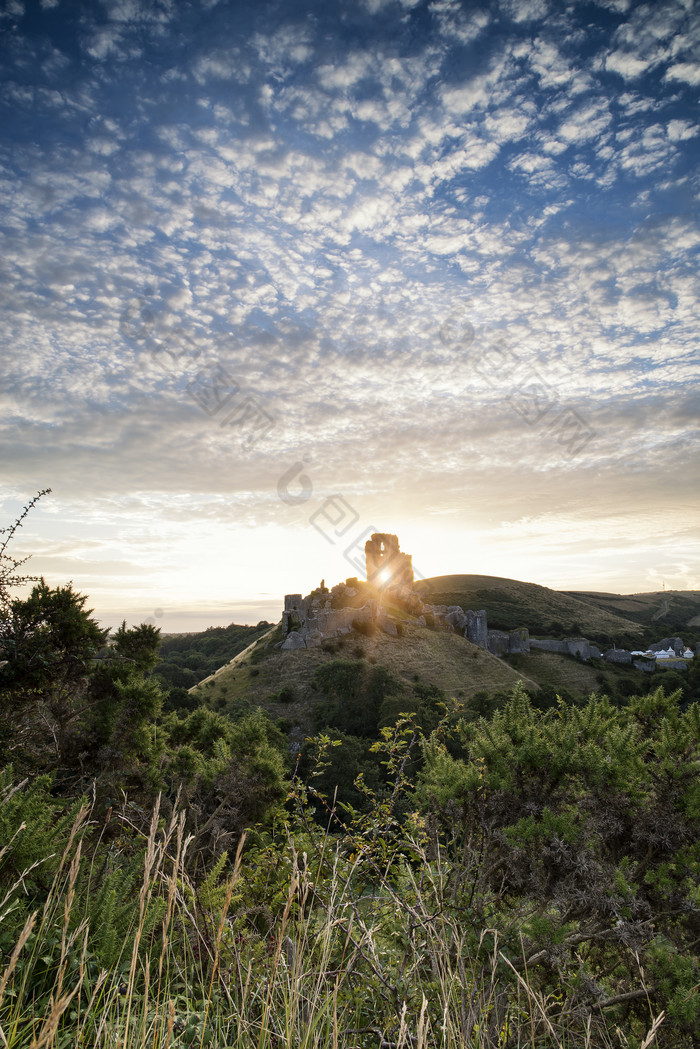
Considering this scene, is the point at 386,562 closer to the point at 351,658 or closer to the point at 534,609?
the point at 351,658

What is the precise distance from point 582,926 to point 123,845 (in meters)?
4.37

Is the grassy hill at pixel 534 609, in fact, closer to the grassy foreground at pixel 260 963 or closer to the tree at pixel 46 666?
the tree at pixel 46 666

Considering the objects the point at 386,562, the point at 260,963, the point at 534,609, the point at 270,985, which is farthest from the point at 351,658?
the point at 534,609

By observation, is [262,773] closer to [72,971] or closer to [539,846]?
[539,846]

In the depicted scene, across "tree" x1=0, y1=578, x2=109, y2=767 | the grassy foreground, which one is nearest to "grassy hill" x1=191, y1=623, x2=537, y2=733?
"tree" x1=0, y1=578, x2=109, y2=767

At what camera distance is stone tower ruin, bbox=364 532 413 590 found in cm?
7512

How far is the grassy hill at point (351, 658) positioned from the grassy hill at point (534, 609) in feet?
78.9

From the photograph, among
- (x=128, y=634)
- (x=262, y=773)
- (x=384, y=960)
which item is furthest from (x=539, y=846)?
(x=128, y=634)

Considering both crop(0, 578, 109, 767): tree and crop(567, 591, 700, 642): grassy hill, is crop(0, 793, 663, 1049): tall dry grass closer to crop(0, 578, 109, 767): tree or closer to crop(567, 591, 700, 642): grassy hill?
crop(0, 578, 109, 767): tree

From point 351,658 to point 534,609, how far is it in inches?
2164

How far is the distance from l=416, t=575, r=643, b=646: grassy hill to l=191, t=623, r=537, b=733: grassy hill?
78.9ft

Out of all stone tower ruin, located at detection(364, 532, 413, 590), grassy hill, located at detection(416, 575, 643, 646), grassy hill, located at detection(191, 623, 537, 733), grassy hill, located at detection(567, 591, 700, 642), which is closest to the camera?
grassy hill, located at detection(191, 623, 537, 733)

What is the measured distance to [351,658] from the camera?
49.0m

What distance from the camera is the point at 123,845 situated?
5473 mm
